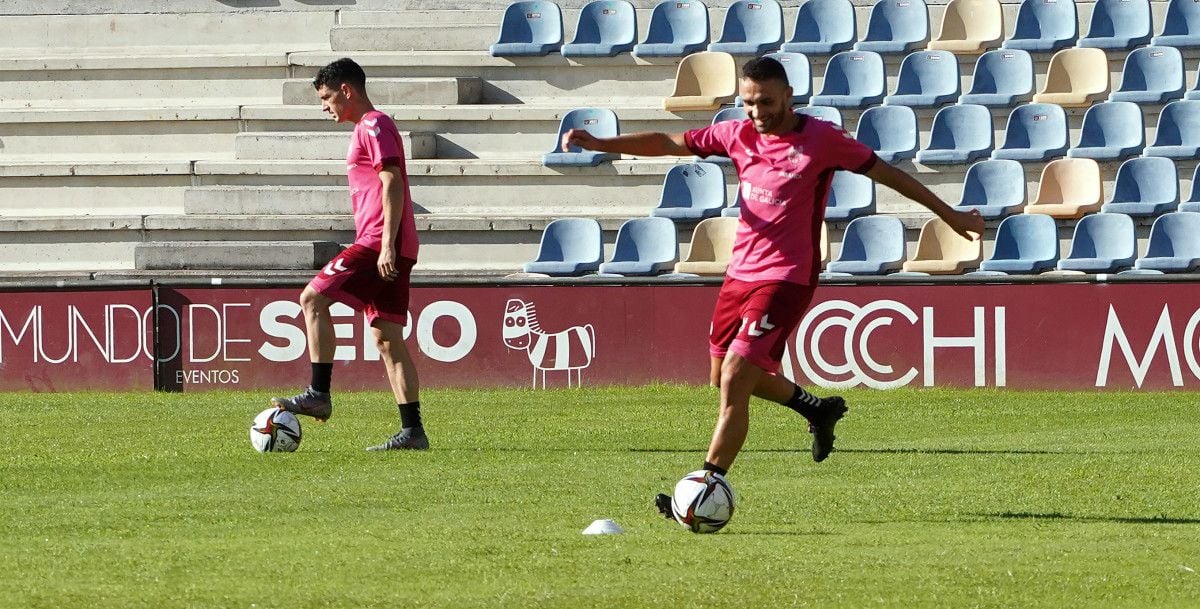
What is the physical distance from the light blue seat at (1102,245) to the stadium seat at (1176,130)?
1404mm

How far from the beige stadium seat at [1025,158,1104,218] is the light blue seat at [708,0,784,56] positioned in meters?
3.49

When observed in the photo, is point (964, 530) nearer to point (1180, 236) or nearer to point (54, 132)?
point (1180, 236)

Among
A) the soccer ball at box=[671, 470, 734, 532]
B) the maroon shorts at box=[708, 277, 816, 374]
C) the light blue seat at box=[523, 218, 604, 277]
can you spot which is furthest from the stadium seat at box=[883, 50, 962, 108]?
the soccer ball at box=[671, 470, 734, 532]

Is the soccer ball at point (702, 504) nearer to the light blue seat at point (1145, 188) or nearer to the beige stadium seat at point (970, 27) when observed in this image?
the light blue seat at point (1145, 188)

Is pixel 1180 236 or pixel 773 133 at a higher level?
pixel 773 133

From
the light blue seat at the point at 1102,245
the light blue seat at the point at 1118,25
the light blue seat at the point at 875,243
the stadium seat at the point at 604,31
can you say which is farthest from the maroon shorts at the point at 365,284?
the light blue seat at the point at 1118,25

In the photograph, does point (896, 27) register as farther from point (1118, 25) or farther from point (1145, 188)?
point (1145, 188)

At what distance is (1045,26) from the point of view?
61.9 ft

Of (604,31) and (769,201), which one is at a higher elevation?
(604,31)

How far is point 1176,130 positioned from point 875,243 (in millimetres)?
3493

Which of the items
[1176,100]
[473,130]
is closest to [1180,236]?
[1176,100]

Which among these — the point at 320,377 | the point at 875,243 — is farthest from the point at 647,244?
the point at 320,377

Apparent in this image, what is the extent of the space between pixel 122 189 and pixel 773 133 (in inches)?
519

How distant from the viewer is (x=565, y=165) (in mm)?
18312
